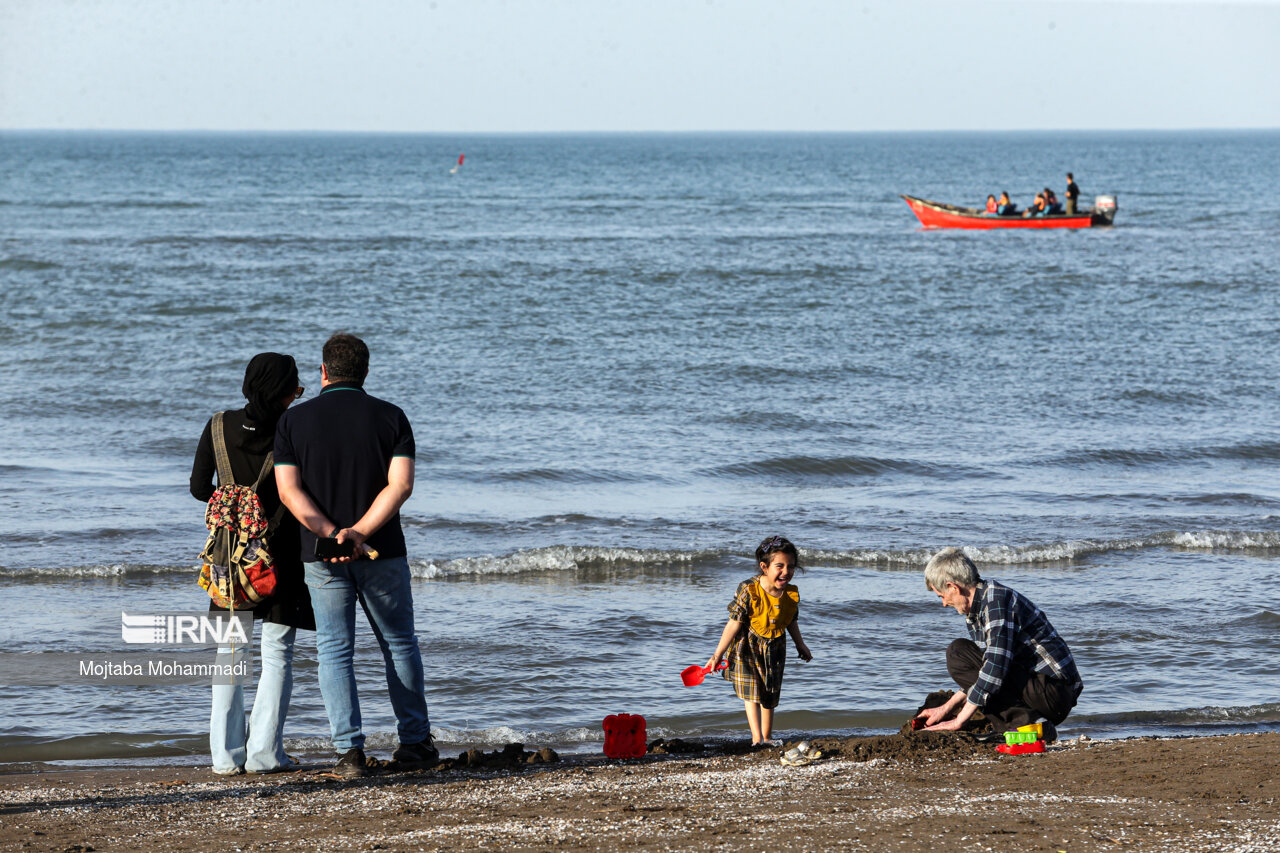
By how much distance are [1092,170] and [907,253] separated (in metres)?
75.0

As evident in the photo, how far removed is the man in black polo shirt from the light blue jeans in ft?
0.53

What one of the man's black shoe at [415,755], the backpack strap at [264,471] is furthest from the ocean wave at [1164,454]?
the backpack strap at [264,471]

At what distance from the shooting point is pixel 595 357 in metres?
18.1

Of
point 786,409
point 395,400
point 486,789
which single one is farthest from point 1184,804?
point 395,400

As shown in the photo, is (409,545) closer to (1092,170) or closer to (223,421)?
(223,421)

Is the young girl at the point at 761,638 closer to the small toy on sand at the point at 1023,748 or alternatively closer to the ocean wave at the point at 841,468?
the small toy on sand at the point at 1023,748

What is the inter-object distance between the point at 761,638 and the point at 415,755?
1429 mm

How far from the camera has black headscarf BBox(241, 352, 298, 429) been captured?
177 inches

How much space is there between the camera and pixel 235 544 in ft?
14.7

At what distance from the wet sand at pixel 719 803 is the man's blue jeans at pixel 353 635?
21 centimetres

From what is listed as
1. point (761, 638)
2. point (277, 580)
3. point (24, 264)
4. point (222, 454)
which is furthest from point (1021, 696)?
point (24, 264)

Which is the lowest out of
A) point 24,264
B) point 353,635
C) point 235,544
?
point 353,635

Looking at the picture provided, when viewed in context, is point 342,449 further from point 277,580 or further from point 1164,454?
point 1164,454

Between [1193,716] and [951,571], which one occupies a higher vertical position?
[951,571]
